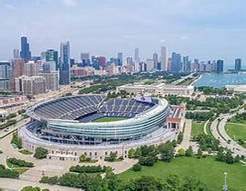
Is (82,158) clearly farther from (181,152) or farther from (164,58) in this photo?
(164,58)

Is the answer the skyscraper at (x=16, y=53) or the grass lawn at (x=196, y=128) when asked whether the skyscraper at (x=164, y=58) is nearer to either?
the skyscraper at (x=16, y=53)

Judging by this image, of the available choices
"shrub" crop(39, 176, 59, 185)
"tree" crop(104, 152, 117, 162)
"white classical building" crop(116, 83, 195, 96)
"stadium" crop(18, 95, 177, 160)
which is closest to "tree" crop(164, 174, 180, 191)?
"shrub" crop(39, 176, 59, 185)

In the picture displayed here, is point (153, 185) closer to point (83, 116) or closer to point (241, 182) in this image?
point (241, 182)

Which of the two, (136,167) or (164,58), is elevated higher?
(164,58)

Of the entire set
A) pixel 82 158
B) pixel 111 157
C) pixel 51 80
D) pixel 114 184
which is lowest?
pixel 82 158

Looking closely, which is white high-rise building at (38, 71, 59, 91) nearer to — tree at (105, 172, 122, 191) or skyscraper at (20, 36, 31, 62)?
skyscraper at (20, 36, 31, 62)

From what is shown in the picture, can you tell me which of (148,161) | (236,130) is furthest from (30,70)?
(148,161)
